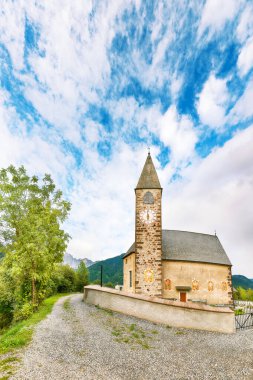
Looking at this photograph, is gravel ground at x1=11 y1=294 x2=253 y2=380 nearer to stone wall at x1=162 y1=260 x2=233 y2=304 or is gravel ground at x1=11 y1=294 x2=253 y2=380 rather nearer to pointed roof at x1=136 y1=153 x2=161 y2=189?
stone wall at x1=162 y1=260 x2=233 y2=304

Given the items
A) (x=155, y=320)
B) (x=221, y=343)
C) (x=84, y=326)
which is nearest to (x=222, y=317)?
(x=221, y=343)

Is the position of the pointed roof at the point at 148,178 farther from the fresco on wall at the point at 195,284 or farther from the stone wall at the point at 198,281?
the fresco on wall at the point at 195,284

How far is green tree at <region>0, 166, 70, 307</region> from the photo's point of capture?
63.3 ft

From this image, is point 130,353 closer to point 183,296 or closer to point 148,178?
point 183,296

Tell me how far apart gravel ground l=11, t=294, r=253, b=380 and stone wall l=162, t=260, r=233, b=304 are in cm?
1362

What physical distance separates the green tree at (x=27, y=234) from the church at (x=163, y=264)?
976 cm

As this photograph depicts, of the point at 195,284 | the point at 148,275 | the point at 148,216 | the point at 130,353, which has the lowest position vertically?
the point at 130,353

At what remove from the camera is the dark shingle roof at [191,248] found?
102ft

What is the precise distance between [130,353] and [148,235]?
18.3 m

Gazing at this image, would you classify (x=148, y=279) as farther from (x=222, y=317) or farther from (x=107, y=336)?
(x=107, y=336)

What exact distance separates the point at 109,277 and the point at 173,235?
82018mm

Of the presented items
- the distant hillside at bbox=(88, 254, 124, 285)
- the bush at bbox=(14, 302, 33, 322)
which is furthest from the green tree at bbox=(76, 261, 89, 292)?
the distant hillside at bbox=(88, 254, 124, 285)

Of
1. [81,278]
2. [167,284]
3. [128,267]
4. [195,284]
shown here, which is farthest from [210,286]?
[81,278]

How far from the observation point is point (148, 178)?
31.2 meters
